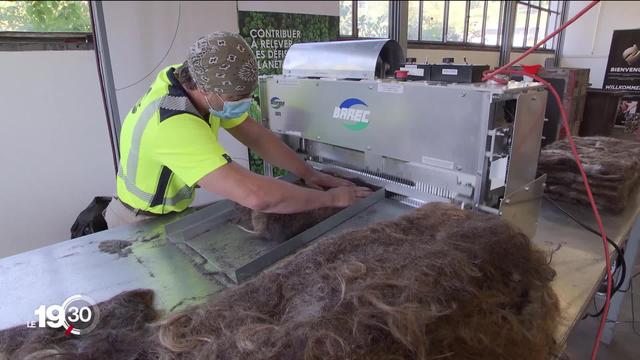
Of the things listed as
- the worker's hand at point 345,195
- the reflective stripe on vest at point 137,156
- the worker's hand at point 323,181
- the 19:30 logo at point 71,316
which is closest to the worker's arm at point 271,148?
the worker's hand at point 323,181

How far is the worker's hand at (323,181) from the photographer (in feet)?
4.64

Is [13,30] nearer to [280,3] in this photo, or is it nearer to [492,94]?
[280,3]

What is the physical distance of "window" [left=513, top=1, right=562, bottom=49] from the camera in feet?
24.1

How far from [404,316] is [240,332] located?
26cm

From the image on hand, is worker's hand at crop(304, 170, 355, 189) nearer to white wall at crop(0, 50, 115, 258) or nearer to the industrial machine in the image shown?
the industrial machine

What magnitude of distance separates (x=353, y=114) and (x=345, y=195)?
28 cm

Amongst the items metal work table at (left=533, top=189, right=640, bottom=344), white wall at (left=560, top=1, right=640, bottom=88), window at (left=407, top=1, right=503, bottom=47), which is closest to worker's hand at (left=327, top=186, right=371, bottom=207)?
metal work table at (left=533, top=189, right=640, bottom=344)

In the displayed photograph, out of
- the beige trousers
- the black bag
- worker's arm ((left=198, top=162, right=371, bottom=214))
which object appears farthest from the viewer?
the black bag

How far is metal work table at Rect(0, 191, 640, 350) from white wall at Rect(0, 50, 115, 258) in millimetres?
1401

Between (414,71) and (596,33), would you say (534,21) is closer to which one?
(596,33)

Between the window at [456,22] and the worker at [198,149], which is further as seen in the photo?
the window at [456,22]

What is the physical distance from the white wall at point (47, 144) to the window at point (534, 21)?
7.27m

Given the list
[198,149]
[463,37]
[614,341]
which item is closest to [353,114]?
[198,149]

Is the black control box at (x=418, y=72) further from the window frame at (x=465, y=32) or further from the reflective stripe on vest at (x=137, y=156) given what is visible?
the window frame at (x=465, y=32)
